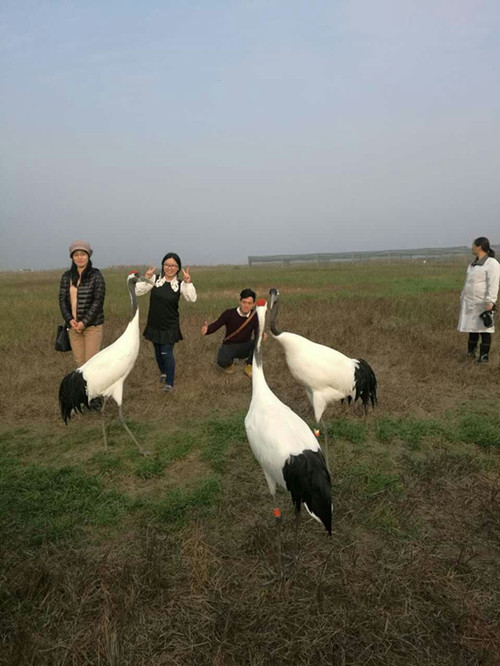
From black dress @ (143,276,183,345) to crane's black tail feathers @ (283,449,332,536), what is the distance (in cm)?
343

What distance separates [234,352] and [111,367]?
7.53 feet

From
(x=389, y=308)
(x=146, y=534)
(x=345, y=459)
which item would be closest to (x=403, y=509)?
(x=345, y=459)

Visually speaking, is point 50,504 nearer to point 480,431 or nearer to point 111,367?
point 111,367

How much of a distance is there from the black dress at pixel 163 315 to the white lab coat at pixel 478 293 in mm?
4782

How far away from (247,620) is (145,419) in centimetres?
344

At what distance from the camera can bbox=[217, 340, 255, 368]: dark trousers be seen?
6.63 metres

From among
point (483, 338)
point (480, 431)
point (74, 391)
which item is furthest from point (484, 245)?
point (74, 391)

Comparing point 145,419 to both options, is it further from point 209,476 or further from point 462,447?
point 462,447

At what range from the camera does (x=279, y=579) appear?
2.73 m

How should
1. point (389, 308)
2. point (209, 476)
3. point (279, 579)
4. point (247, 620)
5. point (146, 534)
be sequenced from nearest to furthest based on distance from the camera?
1. point (247, 620)
2. point (279, 579)
3. point (146, 534)
4. point (209, 476)
5. point (389, 308)

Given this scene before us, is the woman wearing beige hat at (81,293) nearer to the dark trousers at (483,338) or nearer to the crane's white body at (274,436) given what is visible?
the crane's white body at (274,436)

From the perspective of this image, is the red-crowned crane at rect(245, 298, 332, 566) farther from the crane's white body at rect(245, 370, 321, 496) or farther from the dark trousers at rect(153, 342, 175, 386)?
the dark trousers at rect(153, 342, 175, 386)

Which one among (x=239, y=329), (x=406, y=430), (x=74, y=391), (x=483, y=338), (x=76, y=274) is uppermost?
(x=76, y=274)

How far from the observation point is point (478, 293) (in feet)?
22.9
